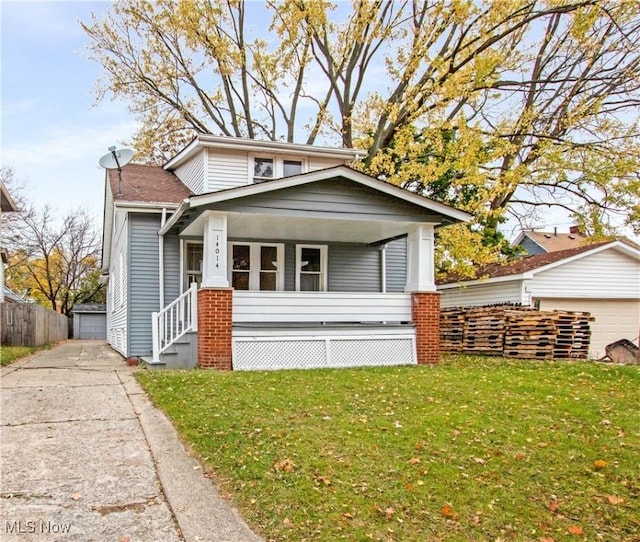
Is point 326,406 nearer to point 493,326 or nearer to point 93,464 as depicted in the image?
Result: point 93,464

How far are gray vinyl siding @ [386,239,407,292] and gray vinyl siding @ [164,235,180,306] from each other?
224 inches

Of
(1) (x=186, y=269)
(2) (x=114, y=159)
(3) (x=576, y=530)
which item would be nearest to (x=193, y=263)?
(1) (x=186, y=269)

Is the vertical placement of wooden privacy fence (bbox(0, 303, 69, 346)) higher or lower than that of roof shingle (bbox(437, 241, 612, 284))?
Answer: lower

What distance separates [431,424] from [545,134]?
52.5ft

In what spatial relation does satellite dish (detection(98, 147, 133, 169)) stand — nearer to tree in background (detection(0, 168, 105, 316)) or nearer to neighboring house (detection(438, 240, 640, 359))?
neighboring house (detection(438, 240, 640, 359))

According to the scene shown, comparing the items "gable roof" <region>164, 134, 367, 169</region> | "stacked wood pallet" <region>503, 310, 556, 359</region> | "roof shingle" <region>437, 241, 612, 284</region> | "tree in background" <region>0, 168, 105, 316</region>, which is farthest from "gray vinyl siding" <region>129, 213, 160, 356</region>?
"tree in background" <region>0, 168, 105, 316</region>

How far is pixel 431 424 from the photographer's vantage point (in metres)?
5.36

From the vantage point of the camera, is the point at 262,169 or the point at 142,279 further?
the point at 262,169

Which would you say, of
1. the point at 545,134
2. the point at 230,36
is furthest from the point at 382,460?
the point at 230,36

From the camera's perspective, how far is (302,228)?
455 inches

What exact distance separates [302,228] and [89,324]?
2601cm

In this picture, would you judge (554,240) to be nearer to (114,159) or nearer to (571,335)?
(571,335)

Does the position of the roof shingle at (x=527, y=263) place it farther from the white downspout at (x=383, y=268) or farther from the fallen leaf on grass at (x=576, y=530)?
the fallen leaf on grass at (x=576, y=530)

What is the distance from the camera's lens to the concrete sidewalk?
11.0 feet
